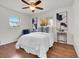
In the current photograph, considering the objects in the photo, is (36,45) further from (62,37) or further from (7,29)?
(7,29)

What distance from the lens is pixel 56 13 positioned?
4727 millimetres

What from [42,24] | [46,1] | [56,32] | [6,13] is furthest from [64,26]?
[6,13]

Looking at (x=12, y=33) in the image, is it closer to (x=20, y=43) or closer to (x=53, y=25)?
(x=20, y=43)

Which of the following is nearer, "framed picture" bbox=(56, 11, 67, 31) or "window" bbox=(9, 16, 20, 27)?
"framed picture" bbox=(56, 11, 67, 31)

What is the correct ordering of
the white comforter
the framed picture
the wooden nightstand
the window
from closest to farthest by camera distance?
the white comforter
the framed picture
the wooden nightstand
the window

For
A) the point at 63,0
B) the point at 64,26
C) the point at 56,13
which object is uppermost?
the point at 63,0

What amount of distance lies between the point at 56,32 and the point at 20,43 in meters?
2.53

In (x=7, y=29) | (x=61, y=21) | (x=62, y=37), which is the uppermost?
(x=61, y=21)

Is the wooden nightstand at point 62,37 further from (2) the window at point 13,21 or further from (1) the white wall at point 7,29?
(2) the window at point 13,21

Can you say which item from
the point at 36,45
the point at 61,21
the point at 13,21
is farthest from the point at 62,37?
the point at 13,21

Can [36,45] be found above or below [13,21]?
below

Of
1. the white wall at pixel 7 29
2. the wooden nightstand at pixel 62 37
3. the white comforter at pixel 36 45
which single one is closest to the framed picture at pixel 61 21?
the wooden nightstand at pixel 62 37

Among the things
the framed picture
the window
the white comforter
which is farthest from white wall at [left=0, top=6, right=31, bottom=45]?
the framed picture

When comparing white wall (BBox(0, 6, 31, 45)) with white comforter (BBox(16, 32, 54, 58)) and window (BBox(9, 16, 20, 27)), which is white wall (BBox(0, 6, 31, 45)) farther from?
white comforter (BBox(16, 32, 54, 58))
